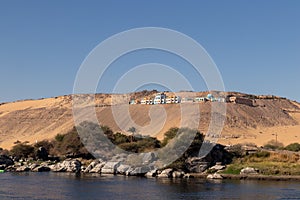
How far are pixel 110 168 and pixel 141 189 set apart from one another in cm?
1693

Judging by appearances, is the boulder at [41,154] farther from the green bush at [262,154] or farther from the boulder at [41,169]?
the green bush at [262,154]

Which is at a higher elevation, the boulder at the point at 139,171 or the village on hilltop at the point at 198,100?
the village on hilltop at the point at 198,100

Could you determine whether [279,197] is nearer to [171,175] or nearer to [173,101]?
[171,175]

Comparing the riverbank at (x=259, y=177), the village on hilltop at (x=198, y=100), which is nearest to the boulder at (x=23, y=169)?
the riverbank at (x=259, y=177)

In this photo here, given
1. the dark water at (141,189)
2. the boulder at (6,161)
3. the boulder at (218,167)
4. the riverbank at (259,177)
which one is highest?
the boulder at (6,161)

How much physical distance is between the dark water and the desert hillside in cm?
3370

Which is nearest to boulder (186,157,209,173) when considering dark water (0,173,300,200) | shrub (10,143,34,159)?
dark water (0,173,300,200)

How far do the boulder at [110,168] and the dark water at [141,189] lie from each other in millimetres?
5972

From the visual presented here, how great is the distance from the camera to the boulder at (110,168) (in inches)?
2212

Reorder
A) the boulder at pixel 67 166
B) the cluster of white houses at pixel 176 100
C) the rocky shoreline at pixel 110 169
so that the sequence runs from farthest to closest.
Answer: the cluster of white houses at pixel 176 100 < the boulder at pixel 67 166 < the rocky shoreline at pixel 110 169

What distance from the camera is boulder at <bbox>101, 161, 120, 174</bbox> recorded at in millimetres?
56188

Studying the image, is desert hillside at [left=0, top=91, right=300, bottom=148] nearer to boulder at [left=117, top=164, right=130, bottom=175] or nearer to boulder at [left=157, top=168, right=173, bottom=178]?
boulder at [left=157, top=168, right=173, bottom=178]

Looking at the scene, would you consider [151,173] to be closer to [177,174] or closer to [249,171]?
[177,174]

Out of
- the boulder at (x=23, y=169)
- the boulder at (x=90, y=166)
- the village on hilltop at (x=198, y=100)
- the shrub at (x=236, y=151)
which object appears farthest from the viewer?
the village on hilltop at (x=198, y=100)
